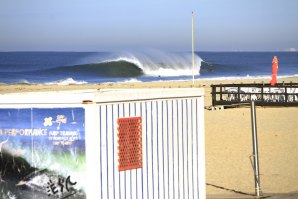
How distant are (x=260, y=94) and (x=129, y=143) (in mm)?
17892

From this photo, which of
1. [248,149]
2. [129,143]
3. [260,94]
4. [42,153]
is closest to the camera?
[42,153]

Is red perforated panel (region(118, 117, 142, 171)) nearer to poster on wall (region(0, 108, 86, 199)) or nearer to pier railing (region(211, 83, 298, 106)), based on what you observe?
poster on wall (region(0, 108, 86, 199))

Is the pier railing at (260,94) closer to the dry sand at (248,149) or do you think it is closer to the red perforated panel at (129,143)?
the dry sand at (248,149)

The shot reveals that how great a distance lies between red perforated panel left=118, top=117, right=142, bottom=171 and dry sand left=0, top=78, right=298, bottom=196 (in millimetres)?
3802

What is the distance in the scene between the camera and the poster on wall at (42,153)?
6039 mm

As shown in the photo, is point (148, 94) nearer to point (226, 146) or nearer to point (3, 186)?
point (3, 186)

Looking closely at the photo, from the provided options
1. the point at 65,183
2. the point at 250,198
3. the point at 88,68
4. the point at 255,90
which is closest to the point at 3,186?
the point at 65,183

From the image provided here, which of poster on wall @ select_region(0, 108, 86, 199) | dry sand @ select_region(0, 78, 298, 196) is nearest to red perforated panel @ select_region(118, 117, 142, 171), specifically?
poster on wall @ select_region(0, 108, 86, 199)

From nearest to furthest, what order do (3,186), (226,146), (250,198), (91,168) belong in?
(91,168) → (3,186) → (250,198) → (226,146)

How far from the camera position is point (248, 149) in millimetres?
14953

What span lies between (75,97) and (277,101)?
726 inches

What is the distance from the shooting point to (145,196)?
6.59m

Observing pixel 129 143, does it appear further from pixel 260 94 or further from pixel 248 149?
pixel 260 94

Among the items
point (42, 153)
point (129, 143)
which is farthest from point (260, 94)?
point (42, 153)
